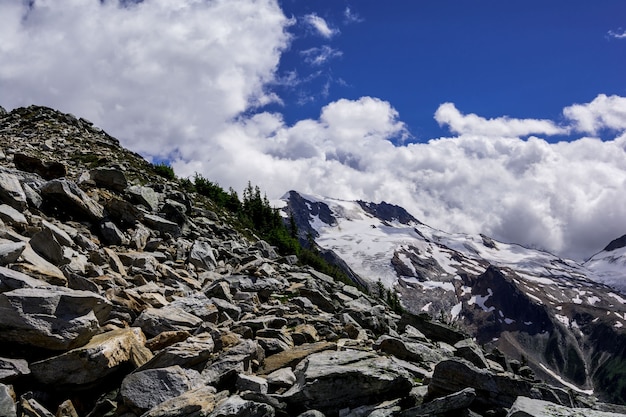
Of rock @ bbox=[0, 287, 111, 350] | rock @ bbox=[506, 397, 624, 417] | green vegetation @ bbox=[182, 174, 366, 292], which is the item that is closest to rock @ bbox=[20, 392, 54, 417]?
rock @ bbox=[0, 287, 111, 350]

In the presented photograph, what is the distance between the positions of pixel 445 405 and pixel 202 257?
60.2 ft

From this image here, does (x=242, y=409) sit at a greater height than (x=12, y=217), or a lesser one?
lesser

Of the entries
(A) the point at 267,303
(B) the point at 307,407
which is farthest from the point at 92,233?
(B) the point at 307,407

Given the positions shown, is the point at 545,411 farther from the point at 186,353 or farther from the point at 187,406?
the point at 186,353

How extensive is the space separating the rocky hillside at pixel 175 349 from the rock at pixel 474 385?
24 mm

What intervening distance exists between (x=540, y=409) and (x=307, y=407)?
474cm

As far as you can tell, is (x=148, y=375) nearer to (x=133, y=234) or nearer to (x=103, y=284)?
(x=103, y=284)

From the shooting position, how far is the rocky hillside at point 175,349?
9703 mm

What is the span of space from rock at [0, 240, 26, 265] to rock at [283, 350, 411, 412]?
899cm

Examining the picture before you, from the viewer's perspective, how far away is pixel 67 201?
21609 mm

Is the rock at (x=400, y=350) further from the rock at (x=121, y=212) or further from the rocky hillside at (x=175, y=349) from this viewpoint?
the rock at (x=121, y=212)

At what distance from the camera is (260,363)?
1245cm

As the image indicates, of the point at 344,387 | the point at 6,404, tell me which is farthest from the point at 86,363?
the point at 344,387

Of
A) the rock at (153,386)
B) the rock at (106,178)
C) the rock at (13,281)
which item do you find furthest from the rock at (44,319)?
the rock at (106,178)
